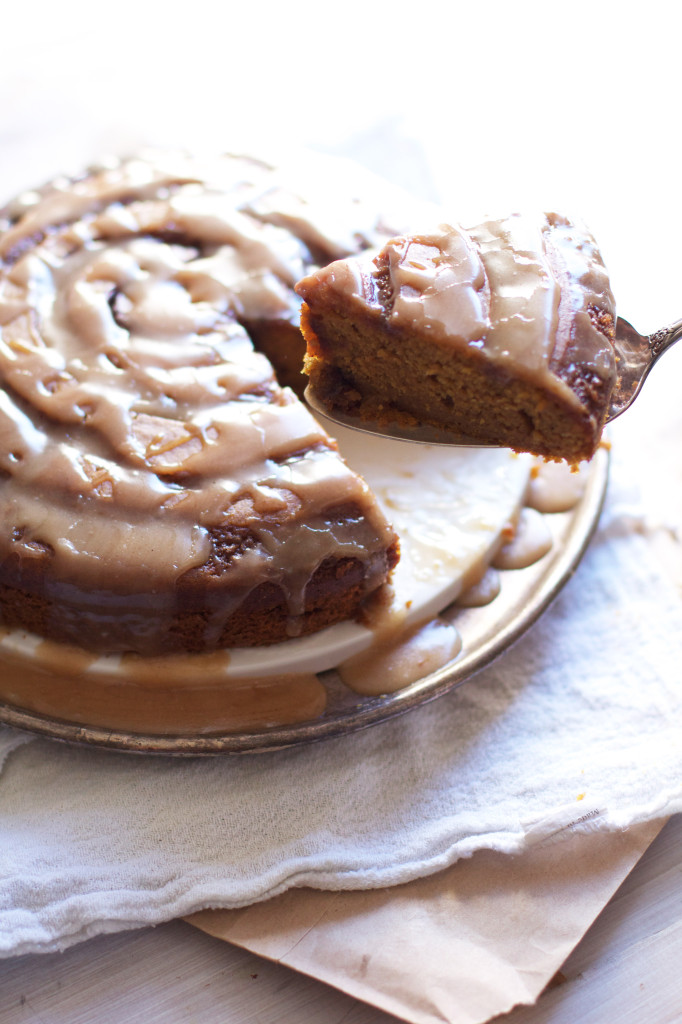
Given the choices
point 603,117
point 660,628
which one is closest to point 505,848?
point 660,628

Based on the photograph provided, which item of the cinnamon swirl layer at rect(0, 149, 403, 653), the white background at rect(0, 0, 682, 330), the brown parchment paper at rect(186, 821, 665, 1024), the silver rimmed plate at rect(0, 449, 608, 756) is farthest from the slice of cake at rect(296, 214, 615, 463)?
the white background at rect(0, 0, 682, 330)

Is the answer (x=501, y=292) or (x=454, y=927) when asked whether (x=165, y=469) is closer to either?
(x=501, y=292)

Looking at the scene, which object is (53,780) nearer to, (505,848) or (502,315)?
(505,848)

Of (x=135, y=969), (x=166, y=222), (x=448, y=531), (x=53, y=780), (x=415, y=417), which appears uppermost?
(x=166, y=222)

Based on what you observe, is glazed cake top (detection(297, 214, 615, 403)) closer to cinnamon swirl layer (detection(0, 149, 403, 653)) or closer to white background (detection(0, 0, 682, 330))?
cinnamon swirl layer (detection(0, 149, 403, 653))

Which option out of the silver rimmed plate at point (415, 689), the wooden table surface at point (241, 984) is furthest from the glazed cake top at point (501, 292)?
the wooden table surface at point (241, 984)
